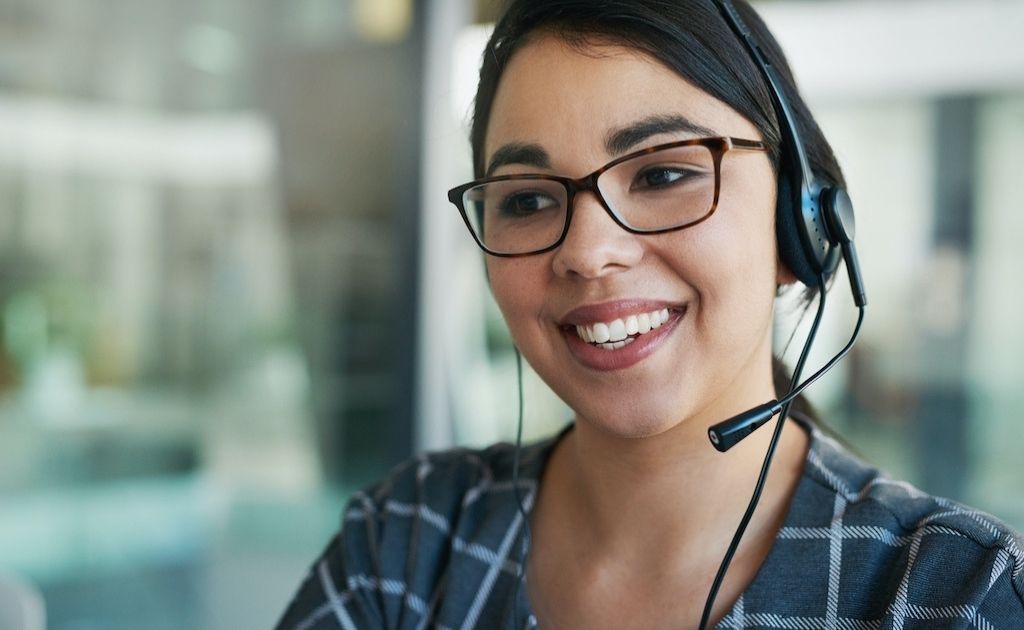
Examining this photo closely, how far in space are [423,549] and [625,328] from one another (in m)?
0.38

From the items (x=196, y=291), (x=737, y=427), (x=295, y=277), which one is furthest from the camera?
(x=295, y=277)

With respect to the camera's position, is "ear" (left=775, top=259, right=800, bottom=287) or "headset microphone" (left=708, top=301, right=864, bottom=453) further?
"ear" (left=775, top=259, right=800, bottom=287)

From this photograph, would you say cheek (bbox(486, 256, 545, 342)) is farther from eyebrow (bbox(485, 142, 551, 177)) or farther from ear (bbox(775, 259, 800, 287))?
ear (bbox(775, 259, 800, 287))

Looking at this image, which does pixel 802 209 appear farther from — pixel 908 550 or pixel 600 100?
pixel 908 550

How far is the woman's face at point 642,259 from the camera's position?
2.84ft

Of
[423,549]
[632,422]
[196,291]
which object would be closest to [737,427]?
[632,422]

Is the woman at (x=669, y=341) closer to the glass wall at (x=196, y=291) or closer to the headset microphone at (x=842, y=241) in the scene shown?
the headset microphone at (x=842, y=241)

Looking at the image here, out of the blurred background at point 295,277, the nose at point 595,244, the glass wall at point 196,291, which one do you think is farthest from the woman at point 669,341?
the glass wall at point 196,291

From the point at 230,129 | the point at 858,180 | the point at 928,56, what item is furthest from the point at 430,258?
the point at 928,56

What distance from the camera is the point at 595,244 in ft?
2.81

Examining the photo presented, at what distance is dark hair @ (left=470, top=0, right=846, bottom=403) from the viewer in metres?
0.88

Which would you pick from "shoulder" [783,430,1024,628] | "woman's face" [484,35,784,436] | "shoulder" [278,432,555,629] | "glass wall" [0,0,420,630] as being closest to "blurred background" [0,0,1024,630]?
"glass wall" [0,0,420,630]

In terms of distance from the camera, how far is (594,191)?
87cm

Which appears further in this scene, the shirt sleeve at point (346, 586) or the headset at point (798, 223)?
the shirt sleeve at point (346, 586)
